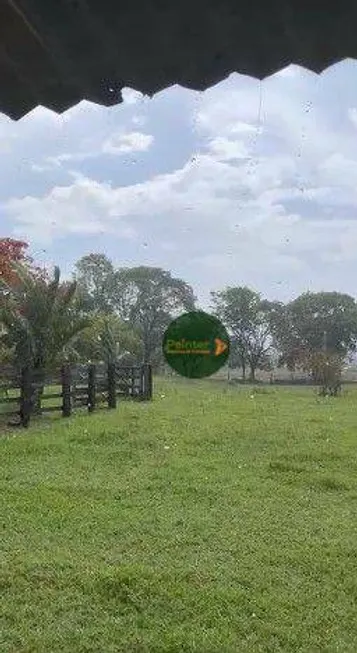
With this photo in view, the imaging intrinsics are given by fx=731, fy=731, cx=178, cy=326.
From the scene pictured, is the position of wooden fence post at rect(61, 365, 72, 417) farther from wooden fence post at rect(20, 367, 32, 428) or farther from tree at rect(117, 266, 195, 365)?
tree at rect(117, 266, 195, 365)

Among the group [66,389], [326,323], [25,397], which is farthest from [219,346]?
[326,323]

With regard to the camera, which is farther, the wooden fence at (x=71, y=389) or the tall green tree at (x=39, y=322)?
the tall green tree at (x=39, y=322)

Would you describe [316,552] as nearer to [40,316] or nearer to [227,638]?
[227,638]

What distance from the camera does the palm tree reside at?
1394 centimetres

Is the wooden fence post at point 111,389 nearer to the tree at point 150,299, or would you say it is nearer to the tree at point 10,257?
the tree at point 10,257

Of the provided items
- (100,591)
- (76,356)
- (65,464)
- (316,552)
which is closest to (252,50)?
(100,591)

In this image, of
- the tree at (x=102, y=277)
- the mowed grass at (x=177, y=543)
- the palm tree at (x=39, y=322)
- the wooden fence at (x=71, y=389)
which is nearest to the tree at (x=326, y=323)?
the mowed grass at (x=177, y=543)

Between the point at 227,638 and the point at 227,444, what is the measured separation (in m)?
6.93

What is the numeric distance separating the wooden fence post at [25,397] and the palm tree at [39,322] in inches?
14.4

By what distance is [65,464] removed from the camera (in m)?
9.12

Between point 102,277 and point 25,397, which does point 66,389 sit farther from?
point 102,277

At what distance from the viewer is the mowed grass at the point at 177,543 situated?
4125mm

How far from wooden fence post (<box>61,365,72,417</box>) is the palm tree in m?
0.42

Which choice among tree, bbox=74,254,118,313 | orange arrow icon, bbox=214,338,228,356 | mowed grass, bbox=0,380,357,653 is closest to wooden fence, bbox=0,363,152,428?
mowed grass, bbox=0,380,357,653
